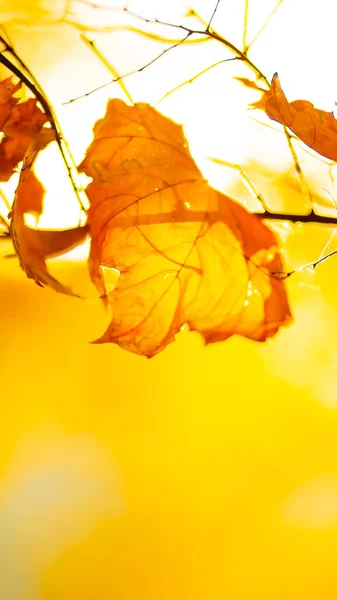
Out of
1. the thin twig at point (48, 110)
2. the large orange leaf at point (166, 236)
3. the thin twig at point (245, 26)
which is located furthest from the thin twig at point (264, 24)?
the thin twig at point (48, 110)

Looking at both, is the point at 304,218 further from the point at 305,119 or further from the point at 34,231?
the point at 34,231

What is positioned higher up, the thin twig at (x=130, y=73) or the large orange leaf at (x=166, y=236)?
the thin twig at (x=130, y=73)

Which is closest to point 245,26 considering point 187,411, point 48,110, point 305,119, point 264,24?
point 264,24

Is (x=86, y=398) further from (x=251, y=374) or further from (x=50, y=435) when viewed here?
(x=251, y=374)

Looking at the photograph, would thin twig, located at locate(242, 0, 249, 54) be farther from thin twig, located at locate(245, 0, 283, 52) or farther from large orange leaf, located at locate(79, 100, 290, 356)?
large orange leaf, located at locate(79, 100, 290, 356)

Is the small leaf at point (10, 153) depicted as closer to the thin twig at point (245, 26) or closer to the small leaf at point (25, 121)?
the small leaf at point (25, 121)

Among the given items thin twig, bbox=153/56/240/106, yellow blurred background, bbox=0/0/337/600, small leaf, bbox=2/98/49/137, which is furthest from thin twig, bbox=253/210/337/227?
small leaf, bbox=2/98/49/137
